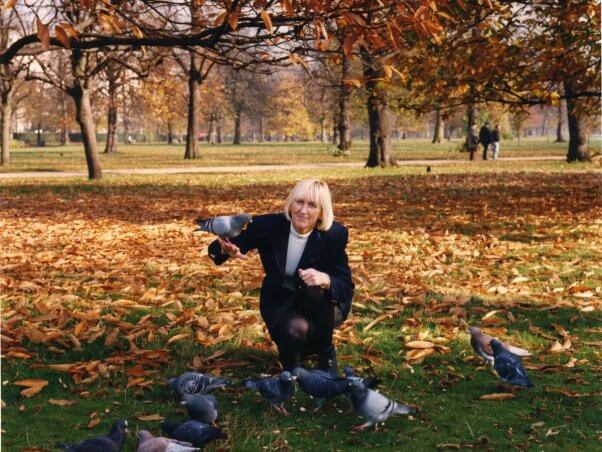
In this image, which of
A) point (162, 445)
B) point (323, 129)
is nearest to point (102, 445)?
point (162, 445)

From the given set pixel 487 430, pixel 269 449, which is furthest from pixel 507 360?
pixel 269 449

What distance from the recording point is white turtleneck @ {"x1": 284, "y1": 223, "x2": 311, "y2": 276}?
472 cm

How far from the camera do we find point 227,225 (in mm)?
4539

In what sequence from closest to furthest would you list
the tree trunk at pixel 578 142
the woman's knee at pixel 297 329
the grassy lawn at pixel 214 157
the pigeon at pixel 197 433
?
the pigeon at pixel 197 433 → the woman's knee at pixel 297 329 → the tree trunk at pixel 578 142 → the grassy lawn at pixel 214 157

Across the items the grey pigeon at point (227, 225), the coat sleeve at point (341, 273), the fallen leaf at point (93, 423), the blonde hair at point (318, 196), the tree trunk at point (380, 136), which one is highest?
the tree trunk at point (380, 136)

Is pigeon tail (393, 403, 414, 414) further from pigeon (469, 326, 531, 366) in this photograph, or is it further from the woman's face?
the woman's face

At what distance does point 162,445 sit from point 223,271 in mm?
4934

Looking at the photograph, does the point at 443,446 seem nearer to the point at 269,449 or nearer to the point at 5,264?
the point at 269,449

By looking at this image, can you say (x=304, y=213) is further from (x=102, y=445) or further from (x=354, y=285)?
(x=102, y=445)

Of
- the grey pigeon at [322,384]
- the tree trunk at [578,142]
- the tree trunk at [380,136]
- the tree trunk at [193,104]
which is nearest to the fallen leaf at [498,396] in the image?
the grey pigeon at [322,384]

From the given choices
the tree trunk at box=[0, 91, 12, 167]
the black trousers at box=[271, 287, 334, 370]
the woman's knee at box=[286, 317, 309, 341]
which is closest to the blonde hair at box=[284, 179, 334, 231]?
the black trousers at box=[271, 287, 334, 370]

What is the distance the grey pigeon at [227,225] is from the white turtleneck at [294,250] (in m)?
0.36

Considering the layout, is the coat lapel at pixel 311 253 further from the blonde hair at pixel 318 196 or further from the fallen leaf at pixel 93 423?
the fallen leaf at pixel 93 423

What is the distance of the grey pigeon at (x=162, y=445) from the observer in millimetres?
3455
